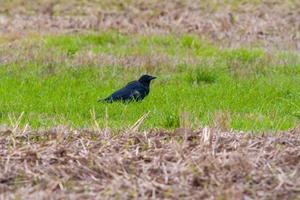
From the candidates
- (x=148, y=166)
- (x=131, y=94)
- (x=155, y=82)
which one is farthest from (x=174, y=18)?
(x=148, y=166)

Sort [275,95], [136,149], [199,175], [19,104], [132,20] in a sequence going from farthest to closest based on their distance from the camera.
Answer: [132,20] → [275,95] → [19,104] → [136,149] → [199,175]

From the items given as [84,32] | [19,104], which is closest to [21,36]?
[84,32]

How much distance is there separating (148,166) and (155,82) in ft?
23.6

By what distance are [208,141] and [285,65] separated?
8393 millimetres

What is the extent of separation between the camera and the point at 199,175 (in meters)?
5.98

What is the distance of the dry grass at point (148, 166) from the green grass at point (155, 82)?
130cm

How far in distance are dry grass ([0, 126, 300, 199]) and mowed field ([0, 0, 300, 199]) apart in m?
0.01

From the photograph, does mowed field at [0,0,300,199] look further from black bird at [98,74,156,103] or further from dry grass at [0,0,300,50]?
black bird at [98,74,156,103]

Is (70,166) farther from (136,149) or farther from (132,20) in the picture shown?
(132,20)

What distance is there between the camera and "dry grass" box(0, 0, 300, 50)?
1872 centimetres

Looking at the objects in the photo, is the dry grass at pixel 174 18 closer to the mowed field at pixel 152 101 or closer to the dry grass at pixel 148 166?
the mowed field at pixel 152 101

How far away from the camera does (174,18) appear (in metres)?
20.3

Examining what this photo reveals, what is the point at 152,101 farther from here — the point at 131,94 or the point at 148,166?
the point at 148,166

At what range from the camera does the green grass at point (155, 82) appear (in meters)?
9.81
